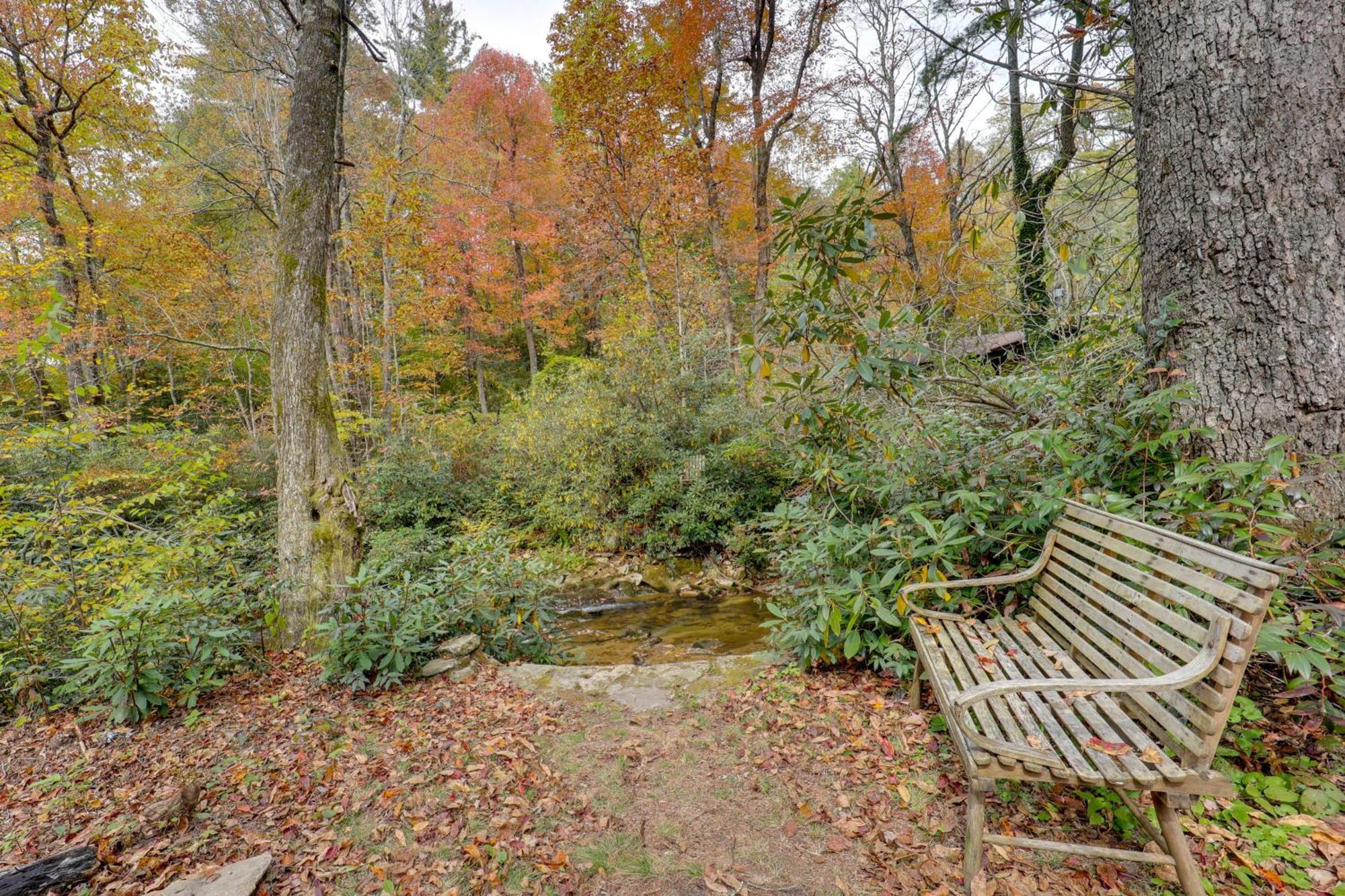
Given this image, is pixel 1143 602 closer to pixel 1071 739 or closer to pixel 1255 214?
pixel 1071 739

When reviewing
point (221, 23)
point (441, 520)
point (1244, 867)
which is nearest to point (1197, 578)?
point (1244, 867)

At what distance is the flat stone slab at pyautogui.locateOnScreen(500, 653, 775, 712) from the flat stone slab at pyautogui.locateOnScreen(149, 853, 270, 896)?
1.63 m

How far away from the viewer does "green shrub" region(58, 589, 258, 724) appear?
2.93 m

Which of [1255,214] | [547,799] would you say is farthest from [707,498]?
[1255,214]

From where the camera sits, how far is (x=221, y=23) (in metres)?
7.44

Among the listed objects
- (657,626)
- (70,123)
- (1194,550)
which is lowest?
(657,626)

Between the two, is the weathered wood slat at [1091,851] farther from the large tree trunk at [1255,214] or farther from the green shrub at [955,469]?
the large tree trunk at [1255,214]

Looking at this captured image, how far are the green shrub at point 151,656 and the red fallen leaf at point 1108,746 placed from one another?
4308 mm

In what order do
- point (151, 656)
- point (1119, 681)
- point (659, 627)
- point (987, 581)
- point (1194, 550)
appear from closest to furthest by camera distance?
point (1119, 681)
point (1194, 550)
point (987, 581)
point (151, 656)
point (659, 627)

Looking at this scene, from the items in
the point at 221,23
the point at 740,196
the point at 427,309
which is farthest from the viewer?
the point at 740,196

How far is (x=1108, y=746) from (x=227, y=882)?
3054 mm

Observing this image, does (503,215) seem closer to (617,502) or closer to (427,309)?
(427,309)

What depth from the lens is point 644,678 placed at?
3547 mm

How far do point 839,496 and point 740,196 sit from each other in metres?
11.6
